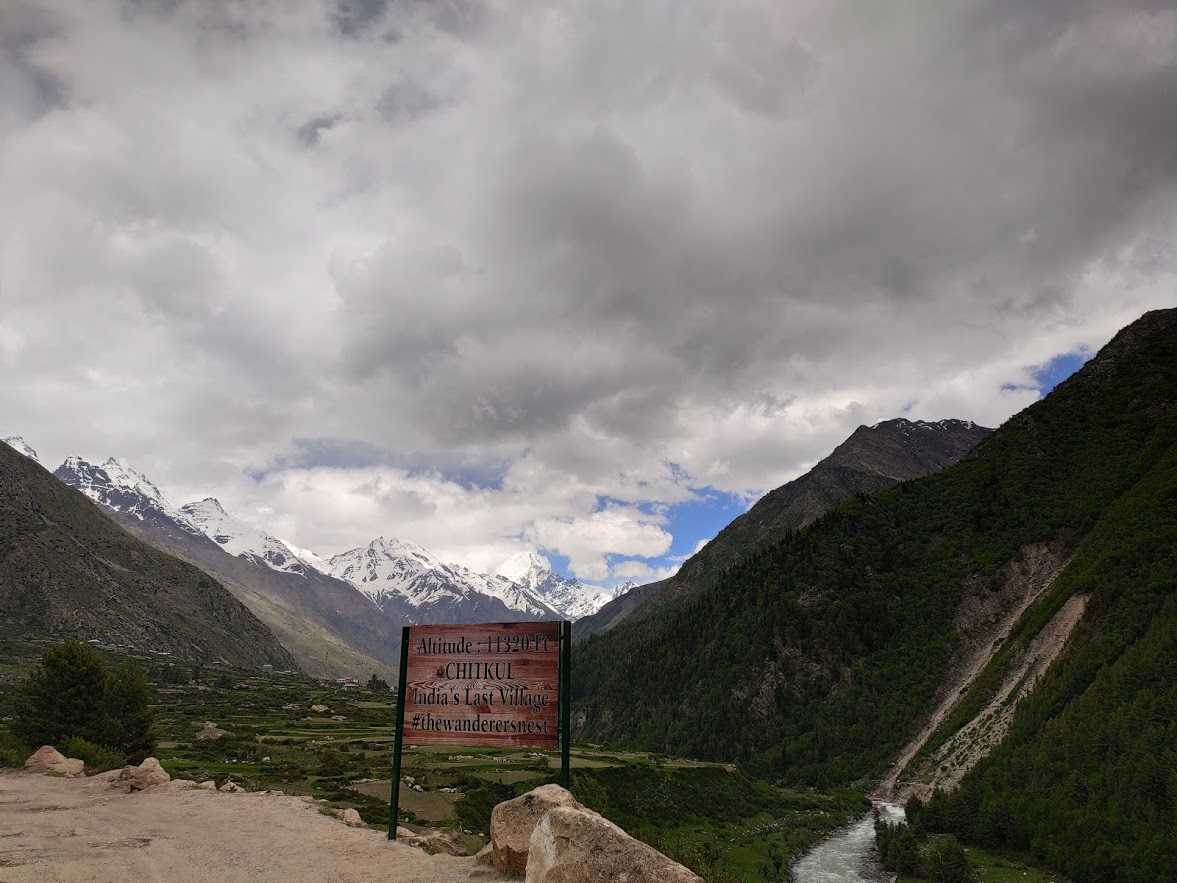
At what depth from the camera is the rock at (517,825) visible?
14953 mm

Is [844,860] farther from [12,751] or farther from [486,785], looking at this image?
[12,751]

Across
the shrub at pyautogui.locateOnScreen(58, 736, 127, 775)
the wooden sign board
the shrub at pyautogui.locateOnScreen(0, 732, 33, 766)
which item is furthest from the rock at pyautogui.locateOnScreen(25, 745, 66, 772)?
the wooden sign board

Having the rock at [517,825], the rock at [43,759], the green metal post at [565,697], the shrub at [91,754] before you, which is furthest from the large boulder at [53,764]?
the green metal post at [565,697]

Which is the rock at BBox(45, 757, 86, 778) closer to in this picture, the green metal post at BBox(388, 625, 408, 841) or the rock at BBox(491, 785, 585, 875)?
the green metal post at BBox(388, 625, 408, 841)

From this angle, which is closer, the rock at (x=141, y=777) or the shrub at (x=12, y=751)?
the rock at (x=141, y=777)

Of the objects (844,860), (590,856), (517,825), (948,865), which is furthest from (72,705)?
(948,865)

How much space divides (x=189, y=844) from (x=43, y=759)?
77.7 ft

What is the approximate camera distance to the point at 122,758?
129 feet

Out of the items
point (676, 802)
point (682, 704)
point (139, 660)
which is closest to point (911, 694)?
point (682, 704)

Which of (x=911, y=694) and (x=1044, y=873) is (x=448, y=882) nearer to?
(x=1044, y=873)

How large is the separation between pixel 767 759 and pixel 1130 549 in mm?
66608

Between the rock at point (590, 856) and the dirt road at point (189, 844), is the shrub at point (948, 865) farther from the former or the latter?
the rock at point (590, 856)

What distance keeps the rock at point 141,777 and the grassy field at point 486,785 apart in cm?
766

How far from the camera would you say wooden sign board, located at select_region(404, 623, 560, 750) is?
18188 millimetres
